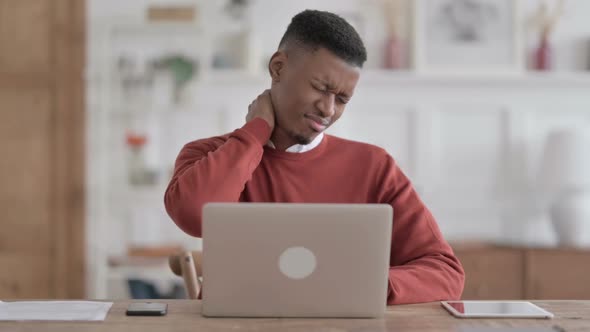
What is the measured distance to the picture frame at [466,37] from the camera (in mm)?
4410

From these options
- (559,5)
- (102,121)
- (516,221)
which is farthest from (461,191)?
(102,121)

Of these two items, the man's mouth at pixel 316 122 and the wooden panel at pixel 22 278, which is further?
the wooden panel at pixel 22 278

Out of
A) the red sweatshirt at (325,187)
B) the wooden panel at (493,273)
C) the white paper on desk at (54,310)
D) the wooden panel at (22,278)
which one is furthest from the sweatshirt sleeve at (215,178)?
the wooden panel at (22,278)

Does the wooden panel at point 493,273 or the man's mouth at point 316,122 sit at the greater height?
the man's mouth at point 316,122

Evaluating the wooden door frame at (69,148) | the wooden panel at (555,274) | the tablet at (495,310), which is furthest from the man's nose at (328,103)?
the wooden door frame at (69,148)

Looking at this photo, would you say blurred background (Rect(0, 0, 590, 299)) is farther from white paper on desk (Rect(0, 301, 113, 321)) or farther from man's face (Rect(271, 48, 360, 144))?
Answer: white paper on desk (Rect(0, 301, 113, 321))

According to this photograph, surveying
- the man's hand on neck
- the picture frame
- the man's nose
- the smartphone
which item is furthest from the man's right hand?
the picture frame

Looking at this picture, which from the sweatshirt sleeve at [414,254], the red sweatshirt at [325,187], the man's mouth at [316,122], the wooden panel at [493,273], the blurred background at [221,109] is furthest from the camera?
the blurred background at [221,109]

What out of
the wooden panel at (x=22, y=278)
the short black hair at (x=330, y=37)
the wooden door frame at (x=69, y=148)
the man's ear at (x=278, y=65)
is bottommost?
the wooden panel at (x=22, y=278)

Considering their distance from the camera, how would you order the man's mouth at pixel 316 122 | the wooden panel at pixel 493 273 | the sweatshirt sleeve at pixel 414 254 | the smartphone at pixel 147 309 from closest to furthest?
the smartphone at pixel 147 309
the sweatshirt sleeve at pixel 414 254
the man's mouth at pixel 316 122
the wooden panel at pixel 493 273

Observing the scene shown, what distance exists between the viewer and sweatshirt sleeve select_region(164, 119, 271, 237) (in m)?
1.67

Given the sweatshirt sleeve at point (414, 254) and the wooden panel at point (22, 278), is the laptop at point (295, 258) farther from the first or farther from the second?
the wooden panel at point (22, 278)

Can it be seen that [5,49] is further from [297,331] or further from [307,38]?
[297,331]

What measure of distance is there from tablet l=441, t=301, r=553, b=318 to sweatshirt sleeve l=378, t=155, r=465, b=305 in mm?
75
